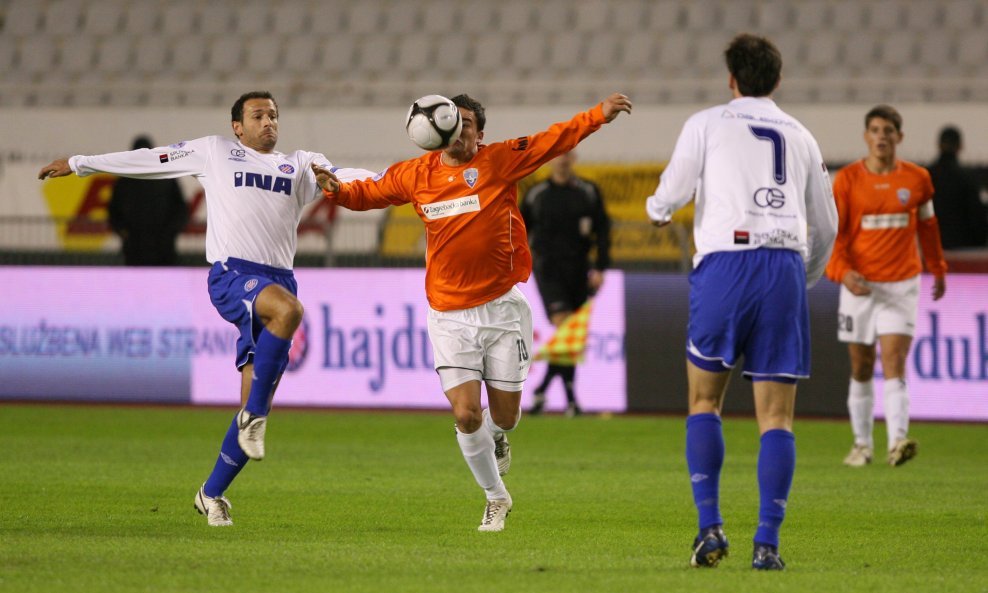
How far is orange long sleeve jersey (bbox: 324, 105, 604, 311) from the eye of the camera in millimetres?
7520

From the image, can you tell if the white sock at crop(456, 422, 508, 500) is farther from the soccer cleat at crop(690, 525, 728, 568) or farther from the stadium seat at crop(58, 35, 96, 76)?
the stadium seat at crop(58, 35, 96, 76)

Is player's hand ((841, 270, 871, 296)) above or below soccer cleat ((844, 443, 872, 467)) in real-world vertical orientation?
above

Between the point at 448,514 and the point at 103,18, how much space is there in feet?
52.9

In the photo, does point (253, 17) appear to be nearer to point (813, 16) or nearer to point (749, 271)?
point (813, 16)

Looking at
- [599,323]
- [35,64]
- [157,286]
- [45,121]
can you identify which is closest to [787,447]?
[599,323]

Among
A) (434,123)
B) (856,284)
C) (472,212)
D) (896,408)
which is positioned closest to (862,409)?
(896,408)

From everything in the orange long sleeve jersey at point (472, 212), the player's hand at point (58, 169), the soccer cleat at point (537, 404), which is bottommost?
the soccer cleat at point (537, 404)

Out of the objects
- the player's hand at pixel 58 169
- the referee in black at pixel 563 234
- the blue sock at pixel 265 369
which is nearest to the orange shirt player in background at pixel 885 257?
the referee in black at pixel 563 234

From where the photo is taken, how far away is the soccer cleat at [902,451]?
34.7ft

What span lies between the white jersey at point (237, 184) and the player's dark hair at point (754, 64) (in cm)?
248

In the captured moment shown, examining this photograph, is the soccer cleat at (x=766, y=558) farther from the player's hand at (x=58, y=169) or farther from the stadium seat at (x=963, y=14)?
the stadium seat at (x=963, y=14)

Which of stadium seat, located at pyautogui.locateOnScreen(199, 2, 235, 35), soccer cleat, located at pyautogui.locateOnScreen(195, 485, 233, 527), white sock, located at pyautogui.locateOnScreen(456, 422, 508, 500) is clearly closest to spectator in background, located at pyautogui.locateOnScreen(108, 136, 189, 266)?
stadium seat, located at pyautogui.locateOnScreen(199, 2, 235, 35)

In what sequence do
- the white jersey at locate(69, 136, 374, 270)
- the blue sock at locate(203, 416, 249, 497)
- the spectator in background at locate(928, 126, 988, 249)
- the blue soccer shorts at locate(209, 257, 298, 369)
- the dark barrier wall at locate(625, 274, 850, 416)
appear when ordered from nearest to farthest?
the blue sock at locate(203, 416, 249, 497)
the blue soccer shorts at locate(209, 257, 298, 369)
the white jersey at locate(69, 136, 374, 270)
the dark barrier wall at locate(625, 274, 850, 416)
the spectator in background at locate(928, 126, 988, 249)

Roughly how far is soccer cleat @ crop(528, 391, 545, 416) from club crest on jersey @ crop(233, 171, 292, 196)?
7.02 metres
